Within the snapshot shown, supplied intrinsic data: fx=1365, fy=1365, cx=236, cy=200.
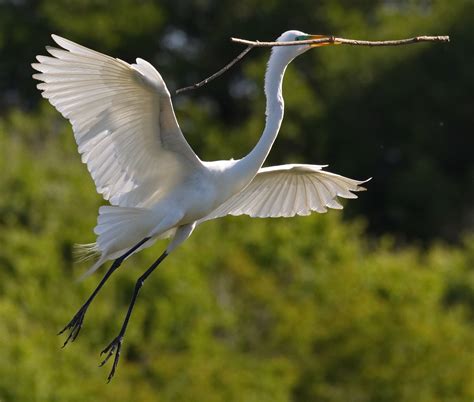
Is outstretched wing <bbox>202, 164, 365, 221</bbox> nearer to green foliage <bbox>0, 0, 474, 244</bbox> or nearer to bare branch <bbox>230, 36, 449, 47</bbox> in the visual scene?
bare branch <bbox>230, 36, 449, 47</bbox>

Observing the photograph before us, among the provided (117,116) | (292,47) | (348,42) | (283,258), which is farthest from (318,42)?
(283,258)

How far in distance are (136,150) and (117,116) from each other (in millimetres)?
288

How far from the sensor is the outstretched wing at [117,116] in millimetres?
6719

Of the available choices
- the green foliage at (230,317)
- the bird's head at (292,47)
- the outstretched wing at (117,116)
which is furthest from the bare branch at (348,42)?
the green foliage at (230,317)

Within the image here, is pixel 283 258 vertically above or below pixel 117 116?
below

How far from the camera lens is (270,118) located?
7164 millimetres

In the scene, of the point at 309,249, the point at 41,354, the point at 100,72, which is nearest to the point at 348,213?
the point at 309,249

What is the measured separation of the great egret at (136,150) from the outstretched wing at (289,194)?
14.9 inches

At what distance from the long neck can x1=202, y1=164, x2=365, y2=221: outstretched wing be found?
0.84m

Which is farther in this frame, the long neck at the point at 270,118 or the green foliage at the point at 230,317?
the green foliage at the point at 230,317

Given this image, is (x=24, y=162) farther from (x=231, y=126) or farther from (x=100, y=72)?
(x=100, y=72)

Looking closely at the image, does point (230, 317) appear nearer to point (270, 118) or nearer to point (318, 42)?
point (270, 118)

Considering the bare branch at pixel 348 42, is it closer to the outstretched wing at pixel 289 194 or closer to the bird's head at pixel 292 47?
the bird's head at pixel 292 47

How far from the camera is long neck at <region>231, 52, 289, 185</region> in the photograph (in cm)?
716
